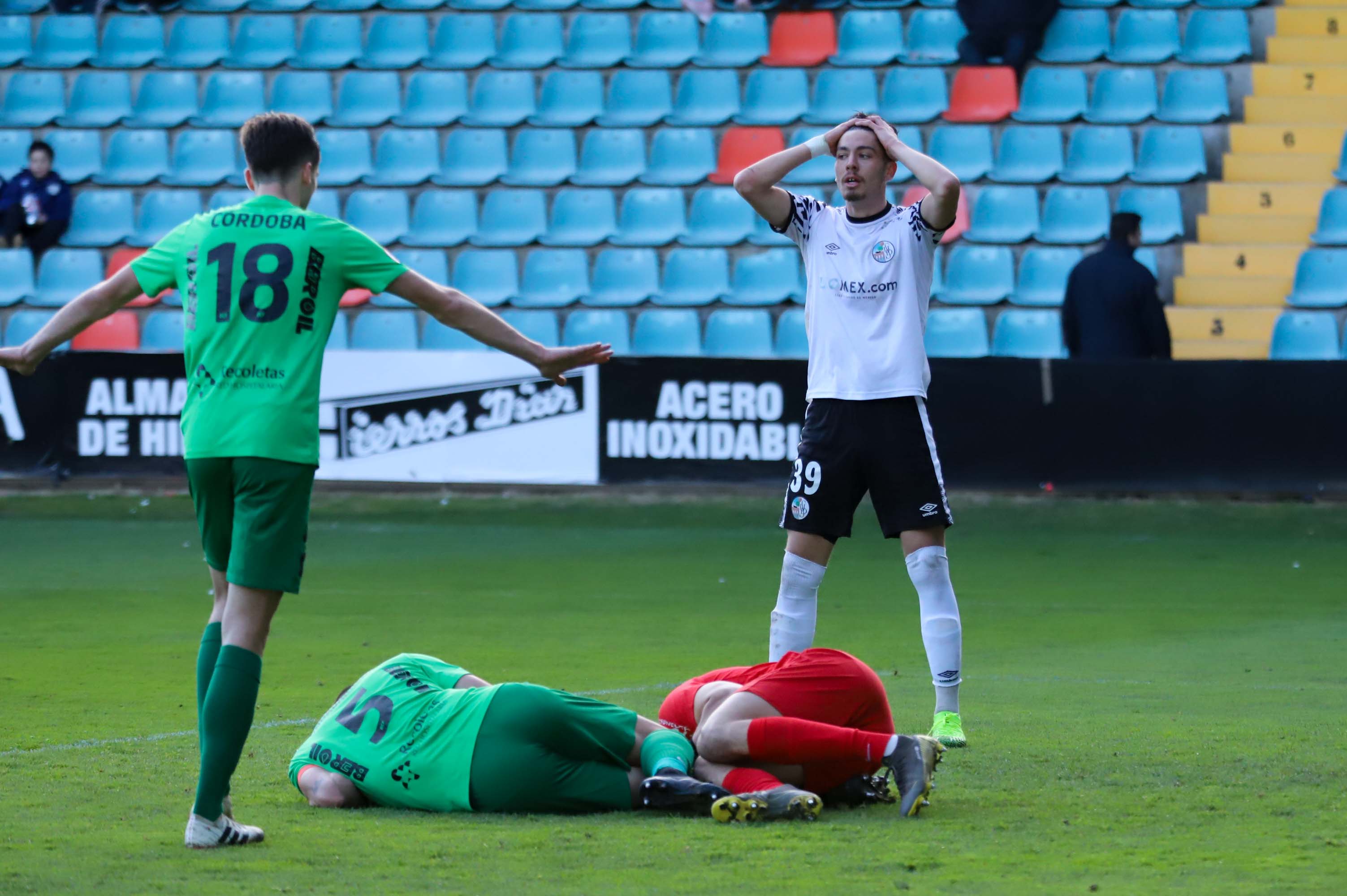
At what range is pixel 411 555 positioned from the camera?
12.1 meters

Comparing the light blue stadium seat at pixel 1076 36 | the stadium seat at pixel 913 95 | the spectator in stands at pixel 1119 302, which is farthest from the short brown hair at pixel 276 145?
the light blue stadium seat at pixel 1076 36

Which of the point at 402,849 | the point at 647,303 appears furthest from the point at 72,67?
the point at 402,849

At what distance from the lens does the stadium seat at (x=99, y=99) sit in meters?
18.6

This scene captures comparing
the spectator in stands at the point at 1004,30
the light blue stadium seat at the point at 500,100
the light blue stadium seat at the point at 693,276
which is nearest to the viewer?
the light blue stadium seat at the point at 693,276

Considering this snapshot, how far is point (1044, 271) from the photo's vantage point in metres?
16.0

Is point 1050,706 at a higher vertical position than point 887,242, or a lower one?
lower

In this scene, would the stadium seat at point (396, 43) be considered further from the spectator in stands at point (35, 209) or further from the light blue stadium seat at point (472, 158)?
the spectator in stands at point (35, 209)

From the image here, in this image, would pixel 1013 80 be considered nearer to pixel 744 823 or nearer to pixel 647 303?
pixel 647 303

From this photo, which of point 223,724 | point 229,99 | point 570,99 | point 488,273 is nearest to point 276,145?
point 223,724

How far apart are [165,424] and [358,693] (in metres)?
10.3

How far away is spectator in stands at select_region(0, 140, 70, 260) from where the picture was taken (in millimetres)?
17156

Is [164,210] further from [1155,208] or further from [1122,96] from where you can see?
[1155,208]

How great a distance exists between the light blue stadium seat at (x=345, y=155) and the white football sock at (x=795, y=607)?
12465mm

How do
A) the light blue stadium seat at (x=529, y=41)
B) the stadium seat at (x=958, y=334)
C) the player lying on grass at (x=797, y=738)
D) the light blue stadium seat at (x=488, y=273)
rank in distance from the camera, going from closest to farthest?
the player lying on grass at (x=797, y=738) → the stadium seat at (x=958, y=334) → the light blue stadium seat at (x=488, y=273) → the light blue stadium seat at (x=529, y=41)
